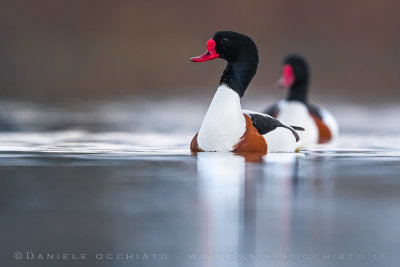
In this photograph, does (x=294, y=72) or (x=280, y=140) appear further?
(x=294, y=72)

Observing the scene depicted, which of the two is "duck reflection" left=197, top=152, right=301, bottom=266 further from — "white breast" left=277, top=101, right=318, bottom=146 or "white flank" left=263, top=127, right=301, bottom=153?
"white breast" left=277, top=101, right=318, bottom=146

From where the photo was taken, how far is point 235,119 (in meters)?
8.48

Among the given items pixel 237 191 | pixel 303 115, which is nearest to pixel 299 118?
pixel 303 115

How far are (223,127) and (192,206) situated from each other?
2.33 meters

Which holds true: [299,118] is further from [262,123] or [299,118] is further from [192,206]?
[192,206]

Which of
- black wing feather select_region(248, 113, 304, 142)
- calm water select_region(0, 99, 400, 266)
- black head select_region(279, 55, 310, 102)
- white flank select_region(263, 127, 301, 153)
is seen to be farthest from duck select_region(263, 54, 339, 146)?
black wing feather select_region(248, 113, 304, 142)

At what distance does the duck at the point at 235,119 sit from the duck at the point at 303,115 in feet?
8.21

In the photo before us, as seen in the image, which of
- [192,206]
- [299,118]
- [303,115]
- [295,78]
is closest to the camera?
[192,206]

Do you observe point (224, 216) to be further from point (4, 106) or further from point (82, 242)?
point (4, 106)

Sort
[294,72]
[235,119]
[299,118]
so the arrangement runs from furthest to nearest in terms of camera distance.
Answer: [294,72] < [299,118] < [235,119]

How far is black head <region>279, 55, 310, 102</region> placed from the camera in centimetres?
1334

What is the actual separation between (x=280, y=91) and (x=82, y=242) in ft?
64.9

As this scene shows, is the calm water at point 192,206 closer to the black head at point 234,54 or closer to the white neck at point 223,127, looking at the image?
the white neck at point 223,127

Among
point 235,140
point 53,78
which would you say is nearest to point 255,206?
point 235,140
